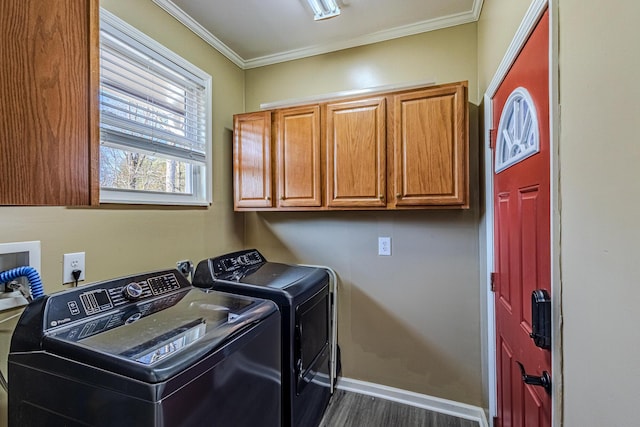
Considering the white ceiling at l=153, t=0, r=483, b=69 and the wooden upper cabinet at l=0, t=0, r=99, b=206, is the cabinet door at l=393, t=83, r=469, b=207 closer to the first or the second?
the white ceiling at l=153, t=0, r=483, b=69

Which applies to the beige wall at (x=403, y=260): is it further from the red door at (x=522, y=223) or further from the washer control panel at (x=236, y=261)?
the red door at (x=522, y=223)

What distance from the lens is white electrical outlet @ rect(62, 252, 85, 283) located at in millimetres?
1307

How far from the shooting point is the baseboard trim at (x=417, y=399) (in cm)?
190

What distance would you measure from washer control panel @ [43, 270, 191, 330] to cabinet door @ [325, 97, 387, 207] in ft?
3.54

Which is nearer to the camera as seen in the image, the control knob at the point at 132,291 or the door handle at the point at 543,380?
the door handle at the point at 543,380

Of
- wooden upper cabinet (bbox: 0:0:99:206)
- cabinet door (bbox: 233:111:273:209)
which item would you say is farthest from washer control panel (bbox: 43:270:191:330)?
cabinet door (bbox: 233:111:273:209)

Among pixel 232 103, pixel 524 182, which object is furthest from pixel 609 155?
pixel 232 103

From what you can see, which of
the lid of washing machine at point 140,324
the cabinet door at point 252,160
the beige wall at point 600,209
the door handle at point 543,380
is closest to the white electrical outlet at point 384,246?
the cabinet door at point 252,160

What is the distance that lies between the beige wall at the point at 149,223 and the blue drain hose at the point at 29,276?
140 mm

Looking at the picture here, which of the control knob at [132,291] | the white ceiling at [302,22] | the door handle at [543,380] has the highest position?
the white ceiling at [302,22]

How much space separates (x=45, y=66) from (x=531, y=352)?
1686 mm

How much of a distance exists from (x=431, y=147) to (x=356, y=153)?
46 centimetres

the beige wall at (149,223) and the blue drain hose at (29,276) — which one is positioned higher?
the beige wall at (149,223)

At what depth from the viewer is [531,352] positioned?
1018 millimetres
